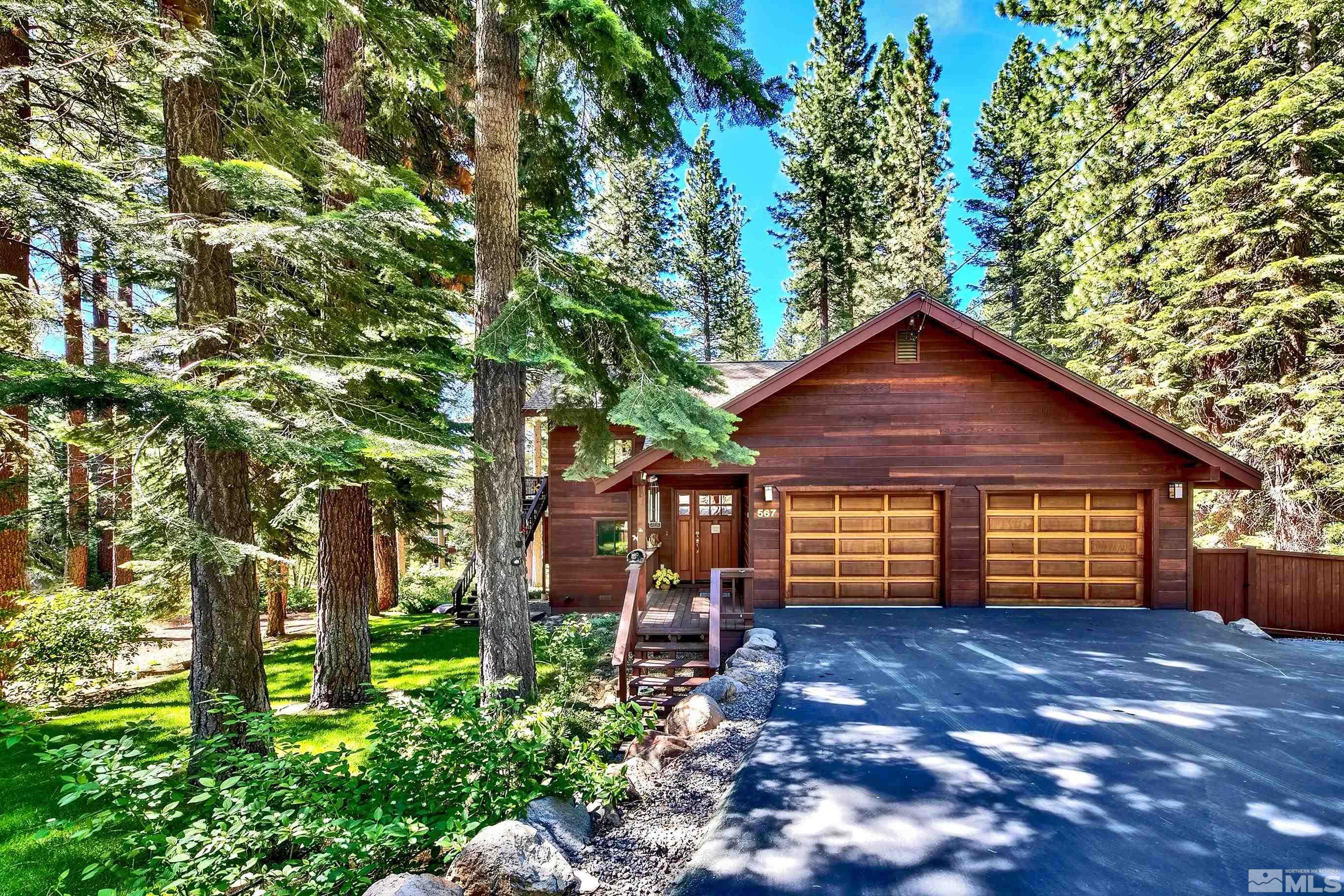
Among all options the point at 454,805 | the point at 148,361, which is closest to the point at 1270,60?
the point at 454,805

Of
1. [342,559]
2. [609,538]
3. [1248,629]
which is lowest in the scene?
[1248,629]

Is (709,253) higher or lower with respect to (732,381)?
higher

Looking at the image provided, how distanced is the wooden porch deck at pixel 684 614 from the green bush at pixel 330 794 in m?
3.57

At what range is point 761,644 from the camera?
7020 millimetres

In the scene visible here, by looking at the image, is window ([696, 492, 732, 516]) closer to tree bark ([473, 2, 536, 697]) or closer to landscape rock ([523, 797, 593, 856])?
tree bark ([473, 2, 536, 697])

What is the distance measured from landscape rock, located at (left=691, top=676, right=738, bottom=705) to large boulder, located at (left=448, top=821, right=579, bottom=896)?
2587 mm

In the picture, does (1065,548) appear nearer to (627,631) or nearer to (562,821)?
(627,631)

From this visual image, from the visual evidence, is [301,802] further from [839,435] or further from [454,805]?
[839,435]

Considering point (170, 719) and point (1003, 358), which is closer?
point (170, 719)

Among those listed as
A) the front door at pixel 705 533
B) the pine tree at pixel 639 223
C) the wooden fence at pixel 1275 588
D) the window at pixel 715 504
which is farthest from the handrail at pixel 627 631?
the pine tree at pixel 639 223

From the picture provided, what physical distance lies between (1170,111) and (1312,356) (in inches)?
258

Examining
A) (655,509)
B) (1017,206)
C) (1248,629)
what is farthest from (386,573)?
(1017,206)

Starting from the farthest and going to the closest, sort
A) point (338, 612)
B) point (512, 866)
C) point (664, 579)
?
1. point (664, 579)
2. point (338, 612)
3. point (512, 866)

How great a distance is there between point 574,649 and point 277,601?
720 cm
